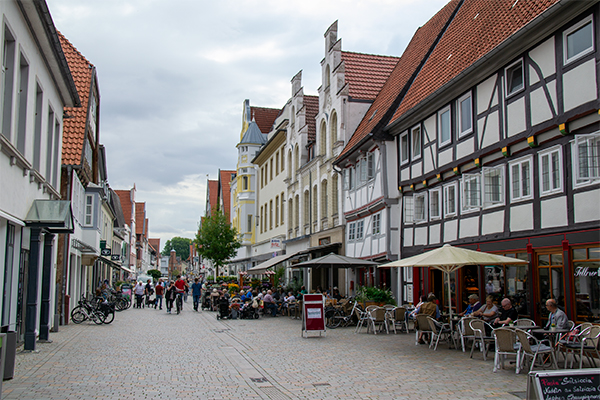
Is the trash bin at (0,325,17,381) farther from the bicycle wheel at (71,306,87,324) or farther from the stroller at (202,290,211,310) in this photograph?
the stroller at (202,290,211,310)

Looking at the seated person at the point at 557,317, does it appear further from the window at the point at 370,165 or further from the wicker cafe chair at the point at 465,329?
the window at the point at 370,165

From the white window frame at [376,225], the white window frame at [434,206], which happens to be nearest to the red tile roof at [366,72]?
the white window frame at [376,225]

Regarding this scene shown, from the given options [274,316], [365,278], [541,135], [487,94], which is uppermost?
[487,94]

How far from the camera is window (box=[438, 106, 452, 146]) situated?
60.5 feet

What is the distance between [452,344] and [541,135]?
206 inches

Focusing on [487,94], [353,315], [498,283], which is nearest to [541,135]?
[487,94]

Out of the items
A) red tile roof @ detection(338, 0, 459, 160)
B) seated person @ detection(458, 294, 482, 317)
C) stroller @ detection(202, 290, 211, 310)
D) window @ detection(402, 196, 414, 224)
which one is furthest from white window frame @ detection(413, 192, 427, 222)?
stroller @ detection(202, 290, 211, 310)

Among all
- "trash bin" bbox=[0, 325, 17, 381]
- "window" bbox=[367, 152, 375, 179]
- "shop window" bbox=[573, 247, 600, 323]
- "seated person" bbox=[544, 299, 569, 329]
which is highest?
"window" bbox=[367, 152, 375, 179]

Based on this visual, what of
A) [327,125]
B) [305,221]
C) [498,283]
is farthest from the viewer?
[305,221]

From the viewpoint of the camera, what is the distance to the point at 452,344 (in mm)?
→ 13789

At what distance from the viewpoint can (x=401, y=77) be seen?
25.5 metres

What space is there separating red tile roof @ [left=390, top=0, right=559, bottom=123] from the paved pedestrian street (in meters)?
8.46

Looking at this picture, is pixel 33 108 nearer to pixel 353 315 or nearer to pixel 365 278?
pixel 353 315

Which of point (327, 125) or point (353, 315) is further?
point (327, 125)
